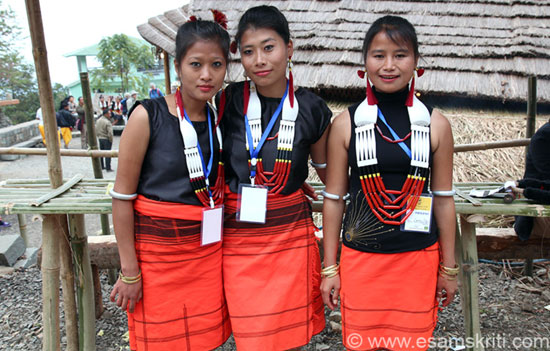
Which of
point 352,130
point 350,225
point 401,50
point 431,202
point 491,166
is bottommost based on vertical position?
point 491,166

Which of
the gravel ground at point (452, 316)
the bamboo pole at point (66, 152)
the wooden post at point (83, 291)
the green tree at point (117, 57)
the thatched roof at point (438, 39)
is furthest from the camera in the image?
the green tree at point (117, 57)

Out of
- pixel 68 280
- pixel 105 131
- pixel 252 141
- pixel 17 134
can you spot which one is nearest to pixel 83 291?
pixel 68 280

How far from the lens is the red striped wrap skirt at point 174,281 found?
5.74 feet

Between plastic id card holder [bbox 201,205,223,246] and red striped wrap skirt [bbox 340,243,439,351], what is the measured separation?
0.56m

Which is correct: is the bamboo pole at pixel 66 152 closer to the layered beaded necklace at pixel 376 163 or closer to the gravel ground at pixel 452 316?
the gravel ground at pixel 452 316

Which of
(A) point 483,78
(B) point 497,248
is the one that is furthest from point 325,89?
(B) point 497,248

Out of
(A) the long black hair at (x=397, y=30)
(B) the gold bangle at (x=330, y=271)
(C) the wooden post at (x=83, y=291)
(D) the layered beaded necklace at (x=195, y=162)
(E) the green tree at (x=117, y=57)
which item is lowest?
Answer: (C) the wooden post at (x=83, y=291)

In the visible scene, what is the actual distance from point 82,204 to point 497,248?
107 inches

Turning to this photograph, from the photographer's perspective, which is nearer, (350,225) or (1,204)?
(350,225)

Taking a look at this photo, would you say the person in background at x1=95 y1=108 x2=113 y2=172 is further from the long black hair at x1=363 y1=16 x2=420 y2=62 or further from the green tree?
the green tree

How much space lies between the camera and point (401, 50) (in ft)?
5.41

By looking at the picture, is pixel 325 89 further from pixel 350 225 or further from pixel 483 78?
pixel 350 225

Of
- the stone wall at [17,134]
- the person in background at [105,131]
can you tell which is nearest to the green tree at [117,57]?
the stone wall at [17,134]

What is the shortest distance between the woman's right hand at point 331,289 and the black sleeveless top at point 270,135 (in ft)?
1.37
